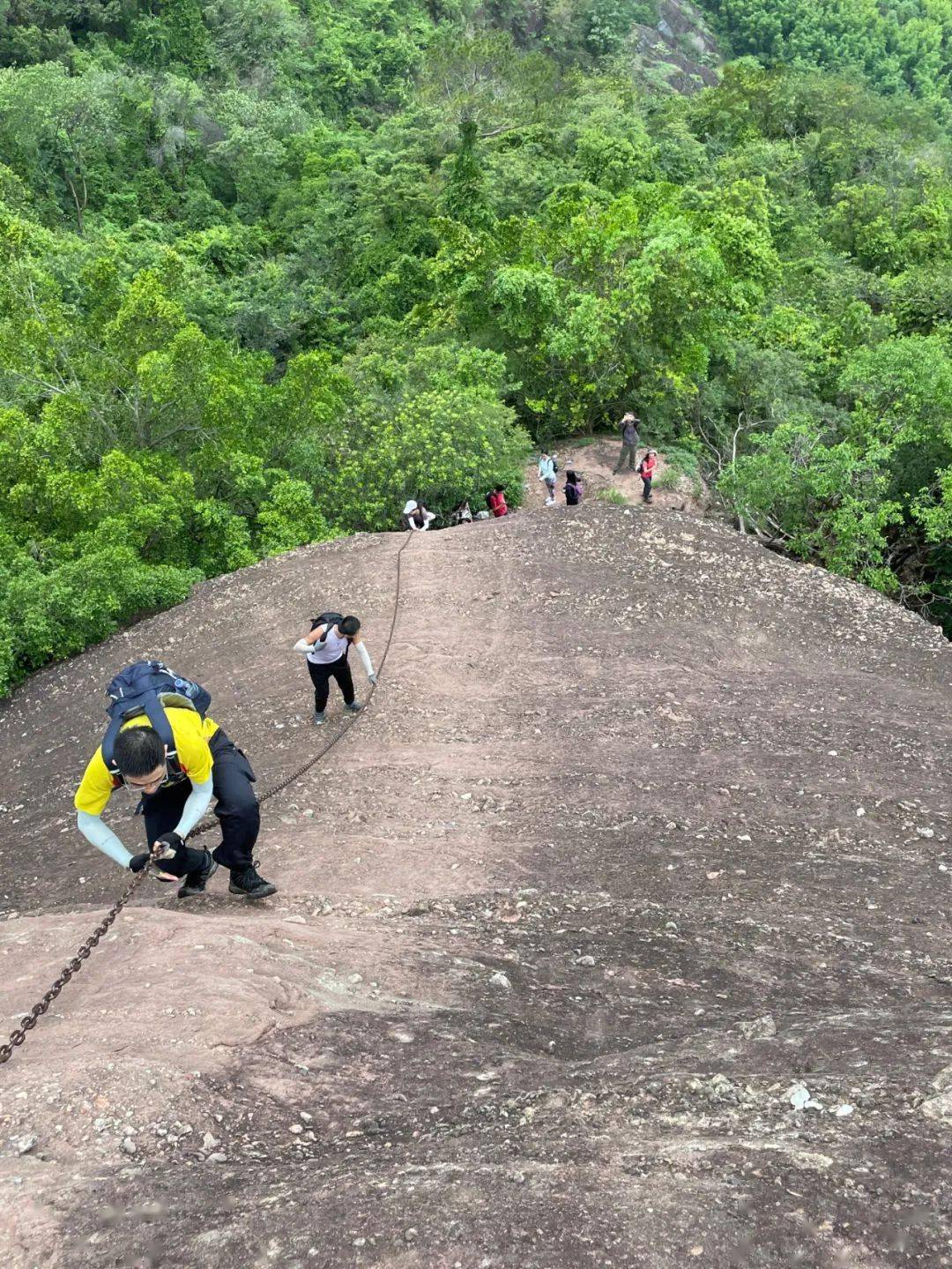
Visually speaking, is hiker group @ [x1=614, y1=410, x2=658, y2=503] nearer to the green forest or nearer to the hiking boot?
the green forest

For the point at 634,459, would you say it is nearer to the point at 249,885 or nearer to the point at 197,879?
the point at 249,885

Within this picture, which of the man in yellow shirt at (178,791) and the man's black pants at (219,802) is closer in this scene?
the man in yellow shirt at (178,791)

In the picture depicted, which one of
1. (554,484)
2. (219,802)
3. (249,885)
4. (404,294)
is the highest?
(404,294)

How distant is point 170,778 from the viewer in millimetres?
5363

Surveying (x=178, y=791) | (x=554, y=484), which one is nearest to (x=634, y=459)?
(x=554, y=484)

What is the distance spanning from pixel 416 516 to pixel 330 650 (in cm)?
928

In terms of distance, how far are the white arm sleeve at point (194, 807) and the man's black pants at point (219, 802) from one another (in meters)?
0.22

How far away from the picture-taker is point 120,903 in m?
5.40

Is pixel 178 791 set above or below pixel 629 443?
above

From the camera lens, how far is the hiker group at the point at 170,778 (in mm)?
4961

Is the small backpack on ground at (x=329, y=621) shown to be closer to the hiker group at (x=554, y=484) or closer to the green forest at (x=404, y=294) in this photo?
the green forest at (x=404, y=294)

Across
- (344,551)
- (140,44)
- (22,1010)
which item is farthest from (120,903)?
(140,44)

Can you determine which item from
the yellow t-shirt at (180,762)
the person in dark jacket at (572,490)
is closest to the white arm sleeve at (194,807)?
the yellow t-shirt at (180,762)

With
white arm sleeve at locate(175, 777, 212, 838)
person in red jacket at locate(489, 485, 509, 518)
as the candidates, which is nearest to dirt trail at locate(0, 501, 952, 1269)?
white arm sleeve at locate(175, 777, 212, 838)
